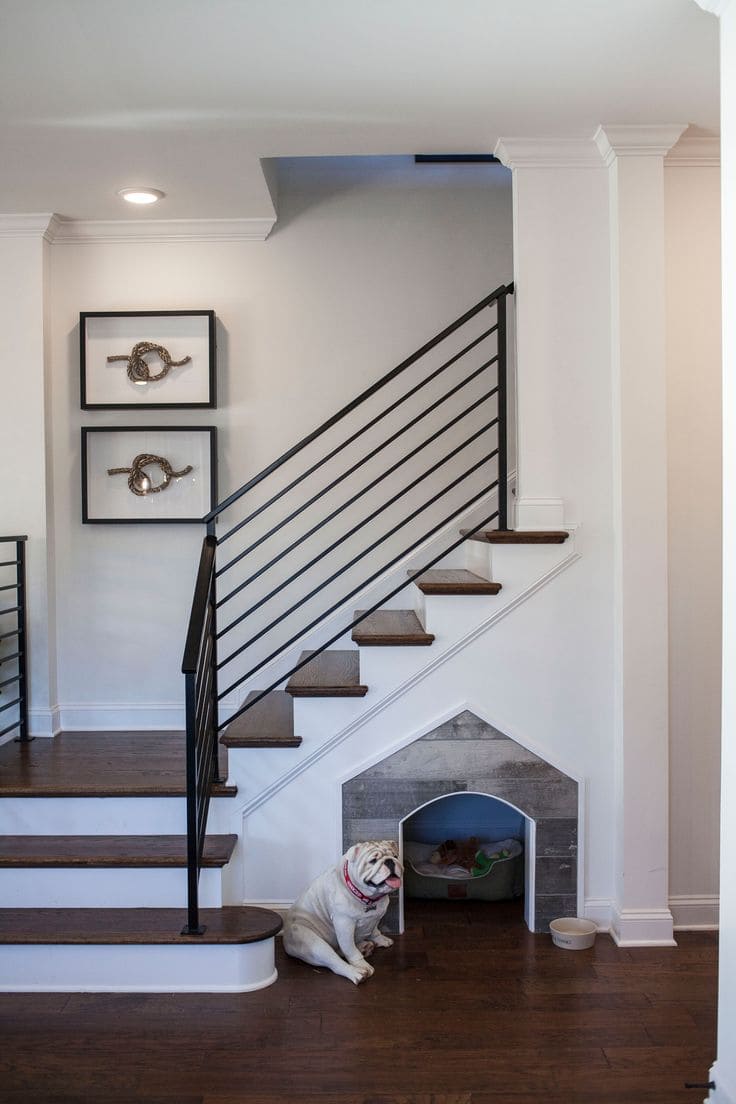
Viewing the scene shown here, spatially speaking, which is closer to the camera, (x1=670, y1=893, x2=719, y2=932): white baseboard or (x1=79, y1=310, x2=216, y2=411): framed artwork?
(x1=670, y1=893, x2=719, y2=932): white baseboard

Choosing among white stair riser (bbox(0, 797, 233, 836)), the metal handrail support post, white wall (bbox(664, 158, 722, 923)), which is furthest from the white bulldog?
the metal handrail support post

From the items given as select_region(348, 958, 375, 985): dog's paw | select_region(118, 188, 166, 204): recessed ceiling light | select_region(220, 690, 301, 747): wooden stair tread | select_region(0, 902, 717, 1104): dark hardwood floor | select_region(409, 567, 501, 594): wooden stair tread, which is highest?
select_region(118, 188, 166, 204): recessed ceiling light

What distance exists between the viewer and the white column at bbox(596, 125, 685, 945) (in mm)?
3596

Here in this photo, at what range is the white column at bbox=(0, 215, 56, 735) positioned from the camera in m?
4.48

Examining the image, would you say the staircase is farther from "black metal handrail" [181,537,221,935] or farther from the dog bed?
the dog bed

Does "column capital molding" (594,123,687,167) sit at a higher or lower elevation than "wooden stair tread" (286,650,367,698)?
higher

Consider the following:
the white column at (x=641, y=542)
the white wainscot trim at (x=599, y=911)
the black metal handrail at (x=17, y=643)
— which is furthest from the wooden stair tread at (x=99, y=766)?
the white column at (x=641, y=542)

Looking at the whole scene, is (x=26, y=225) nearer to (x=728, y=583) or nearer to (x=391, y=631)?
(x=391, y=631)

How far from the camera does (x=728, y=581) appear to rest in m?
2.45

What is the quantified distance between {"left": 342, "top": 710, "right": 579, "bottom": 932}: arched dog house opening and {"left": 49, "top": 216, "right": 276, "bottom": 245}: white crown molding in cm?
244

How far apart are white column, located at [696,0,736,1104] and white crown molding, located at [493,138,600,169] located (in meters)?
1.18

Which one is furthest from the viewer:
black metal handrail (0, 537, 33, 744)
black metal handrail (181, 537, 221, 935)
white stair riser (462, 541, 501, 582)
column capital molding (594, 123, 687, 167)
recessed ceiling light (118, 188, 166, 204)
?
black metal handrail (0, 537, 33, 744)

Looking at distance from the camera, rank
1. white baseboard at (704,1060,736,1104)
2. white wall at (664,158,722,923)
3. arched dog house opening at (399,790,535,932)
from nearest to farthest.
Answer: white baseboard at (704,1060,736,1104)
white wall at (664,158,722,923)
arched dog house opening at (399,790,535,932)

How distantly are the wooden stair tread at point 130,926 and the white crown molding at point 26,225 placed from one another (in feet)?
9.50
